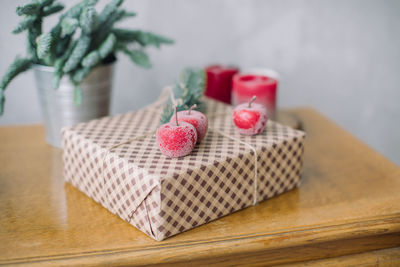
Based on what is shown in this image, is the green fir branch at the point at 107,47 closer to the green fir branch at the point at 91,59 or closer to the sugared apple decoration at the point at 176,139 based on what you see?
the green fir branch at the point at 91,59

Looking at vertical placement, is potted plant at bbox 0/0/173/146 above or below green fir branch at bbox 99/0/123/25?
below

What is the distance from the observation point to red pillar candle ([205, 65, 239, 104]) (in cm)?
98

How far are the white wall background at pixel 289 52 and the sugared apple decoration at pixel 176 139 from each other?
0.57 metres

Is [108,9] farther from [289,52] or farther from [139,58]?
[289,52]

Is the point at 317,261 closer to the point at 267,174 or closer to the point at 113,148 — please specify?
the point at 267,174

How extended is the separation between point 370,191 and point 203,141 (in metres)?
0.31

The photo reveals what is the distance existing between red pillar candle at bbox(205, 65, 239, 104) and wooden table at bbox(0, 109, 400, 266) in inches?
11.3

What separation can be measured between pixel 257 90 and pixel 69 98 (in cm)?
37

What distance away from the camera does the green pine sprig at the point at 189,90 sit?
769 millimetres

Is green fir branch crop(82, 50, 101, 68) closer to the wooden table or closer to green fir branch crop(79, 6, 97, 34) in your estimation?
green fir branch crop(79, 6, 97, 34)

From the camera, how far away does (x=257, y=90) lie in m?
0.85

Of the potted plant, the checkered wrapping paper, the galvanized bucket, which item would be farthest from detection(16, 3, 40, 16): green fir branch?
the checkered wrapping paper

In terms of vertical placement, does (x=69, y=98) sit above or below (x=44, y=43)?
below

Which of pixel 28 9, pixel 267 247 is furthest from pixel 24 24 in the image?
pixel 267 247
